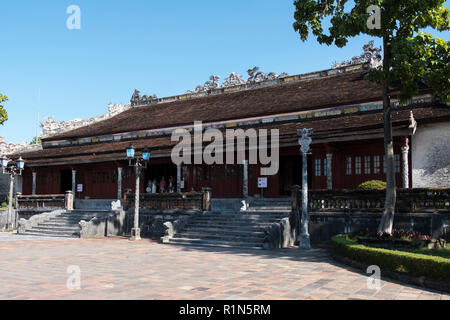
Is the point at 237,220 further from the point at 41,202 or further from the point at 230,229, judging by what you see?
the point at 41,202

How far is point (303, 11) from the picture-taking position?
1314 centimetres

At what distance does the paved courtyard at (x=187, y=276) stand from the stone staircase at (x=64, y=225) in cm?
664

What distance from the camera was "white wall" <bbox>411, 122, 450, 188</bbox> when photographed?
1648 cm

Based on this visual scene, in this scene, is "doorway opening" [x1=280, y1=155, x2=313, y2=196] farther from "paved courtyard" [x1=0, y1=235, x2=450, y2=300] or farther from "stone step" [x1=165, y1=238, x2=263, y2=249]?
"paved courtyard" [x1=0, y1=235, x2=450, y2=300]

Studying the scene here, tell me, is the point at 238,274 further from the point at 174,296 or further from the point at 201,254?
the point at 201,254

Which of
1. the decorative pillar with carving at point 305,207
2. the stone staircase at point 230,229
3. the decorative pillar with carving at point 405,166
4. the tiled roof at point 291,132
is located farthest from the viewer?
the tiled roof at point 291,132

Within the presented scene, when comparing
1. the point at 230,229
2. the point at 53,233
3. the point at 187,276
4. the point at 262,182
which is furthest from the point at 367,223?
the point at 53,233

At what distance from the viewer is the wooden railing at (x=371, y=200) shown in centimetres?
1301

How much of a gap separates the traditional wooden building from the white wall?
40 mm

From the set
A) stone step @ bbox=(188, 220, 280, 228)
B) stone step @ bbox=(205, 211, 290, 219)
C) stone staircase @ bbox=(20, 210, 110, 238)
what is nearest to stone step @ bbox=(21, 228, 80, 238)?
stone staircase @ bbox=(20, 210, 110, 238)

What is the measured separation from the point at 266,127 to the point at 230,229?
8.15 meters

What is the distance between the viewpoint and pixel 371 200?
47.2 feet

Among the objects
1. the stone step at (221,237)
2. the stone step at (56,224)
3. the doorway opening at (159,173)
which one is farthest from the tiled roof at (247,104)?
the stone step at (221,237)

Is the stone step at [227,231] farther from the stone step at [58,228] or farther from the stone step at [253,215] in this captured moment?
the stone step at [58,228]
